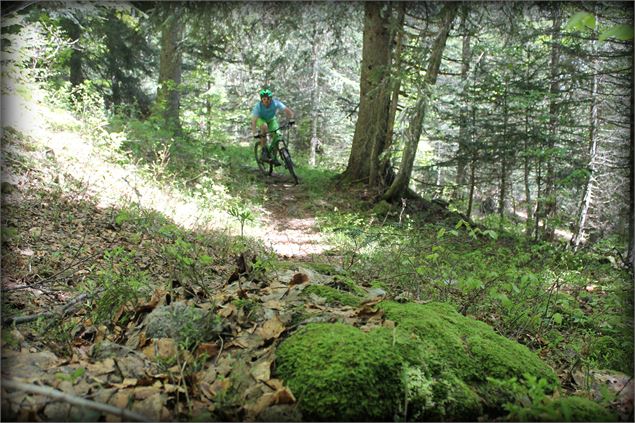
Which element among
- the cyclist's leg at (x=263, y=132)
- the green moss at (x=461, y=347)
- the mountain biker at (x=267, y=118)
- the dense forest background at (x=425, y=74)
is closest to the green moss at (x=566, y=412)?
the green moss at (x=461, y=347)

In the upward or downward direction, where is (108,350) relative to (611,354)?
upward

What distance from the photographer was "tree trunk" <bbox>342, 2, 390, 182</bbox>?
11.4 m

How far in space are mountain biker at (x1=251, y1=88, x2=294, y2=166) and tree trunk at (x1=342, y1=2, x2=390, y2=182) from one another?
219cm

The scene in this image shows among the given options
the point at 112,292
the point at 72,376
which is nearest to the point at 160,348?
the point at 72,376

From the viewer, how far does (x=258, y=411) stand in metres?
1.90

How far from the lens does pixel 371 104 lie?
12195 millimetres

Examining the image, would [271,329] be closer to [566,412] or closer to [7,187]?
[566,412]

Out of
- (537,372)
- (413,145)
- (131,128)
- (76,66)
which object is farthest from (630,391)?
(76,66)

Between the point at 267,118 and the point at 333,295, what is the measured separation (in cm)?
947

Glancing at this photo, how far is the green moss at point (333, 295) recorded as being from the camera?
3.00 m

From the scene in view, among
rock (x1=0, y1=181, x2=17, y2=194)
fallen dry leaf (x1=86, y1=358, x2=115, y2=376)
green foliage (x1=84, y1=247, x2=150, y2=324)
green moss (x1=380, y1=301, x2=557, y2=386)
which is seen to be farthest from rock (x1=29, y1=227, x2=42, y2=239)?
green moss (x1=380, y1=301, x2=557, y2=386)

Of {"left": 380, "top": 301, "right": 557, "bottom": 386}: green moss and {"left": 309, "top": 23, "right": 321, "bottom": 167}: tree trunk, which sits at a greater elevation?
{"left": 309, "top": 23, "right": 321, "bottom": 167}: tree trunk

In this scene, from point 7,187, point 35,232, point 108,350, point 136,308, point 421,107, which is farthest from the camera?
point 421,107

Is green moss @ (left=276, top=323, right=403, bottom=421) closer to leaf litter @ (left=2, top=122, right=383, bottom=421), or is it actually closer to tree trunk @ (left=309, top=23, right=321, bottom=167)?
leaf litter @ (left=2, top=122, right=383, bottom=421)
